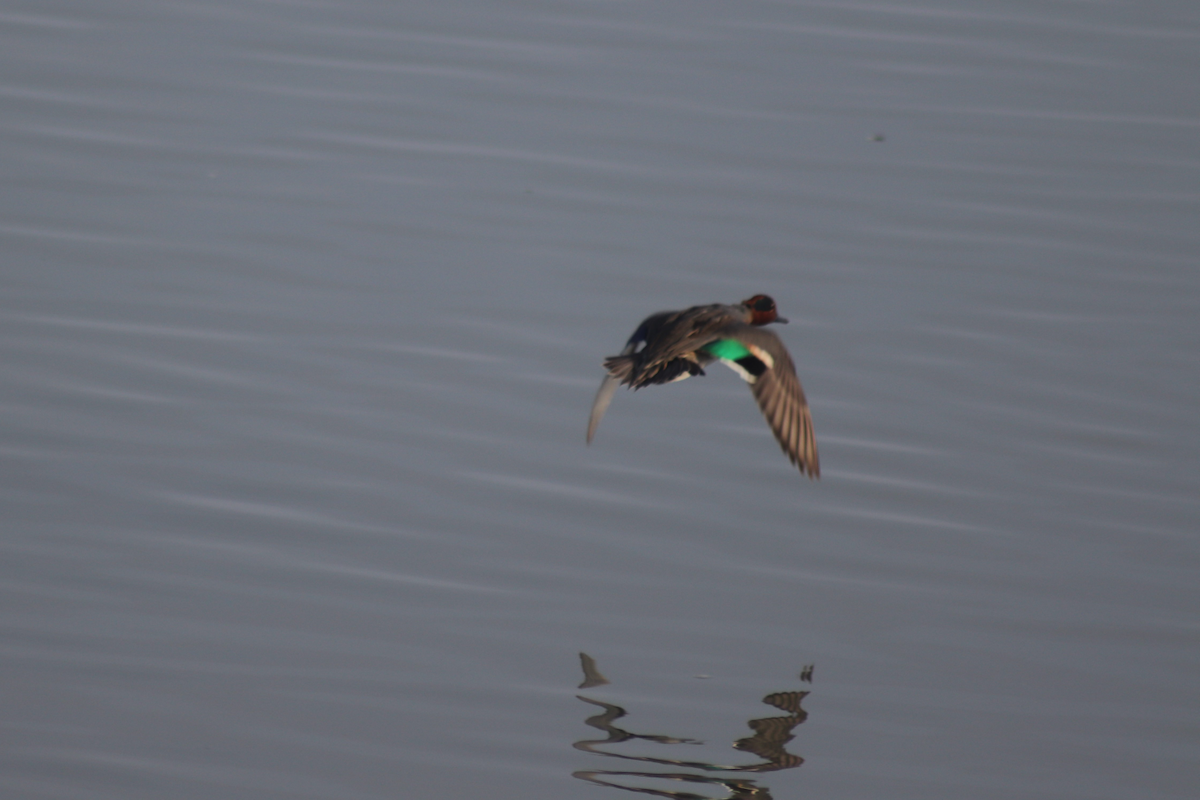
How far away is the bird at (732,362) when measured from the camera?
6.24 metres

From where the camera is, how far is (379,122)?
33.5ft

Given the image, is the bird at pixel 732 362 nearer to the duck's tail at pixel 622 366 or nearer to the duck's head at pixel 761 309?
the duck's tail at pixel 622 366

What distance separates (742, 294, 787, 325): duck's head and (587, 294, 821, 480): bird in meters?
0.31

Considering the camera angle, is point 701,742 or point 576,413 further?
point 576,413

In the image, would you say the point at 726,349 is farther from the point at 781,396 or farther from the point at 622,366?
the point at 622,366

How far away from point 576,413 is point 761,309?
1.04m

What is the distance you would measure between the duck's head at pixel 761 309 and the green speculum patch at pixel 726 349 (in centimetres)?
29

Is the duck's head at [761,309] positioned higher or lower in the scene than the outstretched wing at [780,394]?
higher

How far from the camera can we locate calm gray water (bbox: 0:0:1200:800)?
5539 millimetres

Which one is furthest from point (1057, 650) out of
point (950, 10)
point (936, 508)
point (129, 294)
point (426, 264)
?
point (950, 10)

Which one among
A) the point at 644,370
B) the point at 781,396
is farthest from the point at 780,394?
the point at 644,370

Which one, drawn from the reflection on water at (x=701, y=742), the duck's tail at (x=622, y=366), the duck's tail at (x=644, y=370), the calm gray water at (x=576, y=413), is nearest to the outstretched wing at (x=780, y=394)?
the duck's tail at (x=644, y=370)

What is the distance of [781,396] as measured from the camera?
6324 mm

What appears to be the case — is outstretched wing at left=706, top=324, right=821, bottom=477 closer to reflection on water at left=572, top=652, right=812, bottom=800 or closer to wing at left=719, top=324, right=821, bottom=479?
wing at left=719, top=324, right=821, bottom=479
